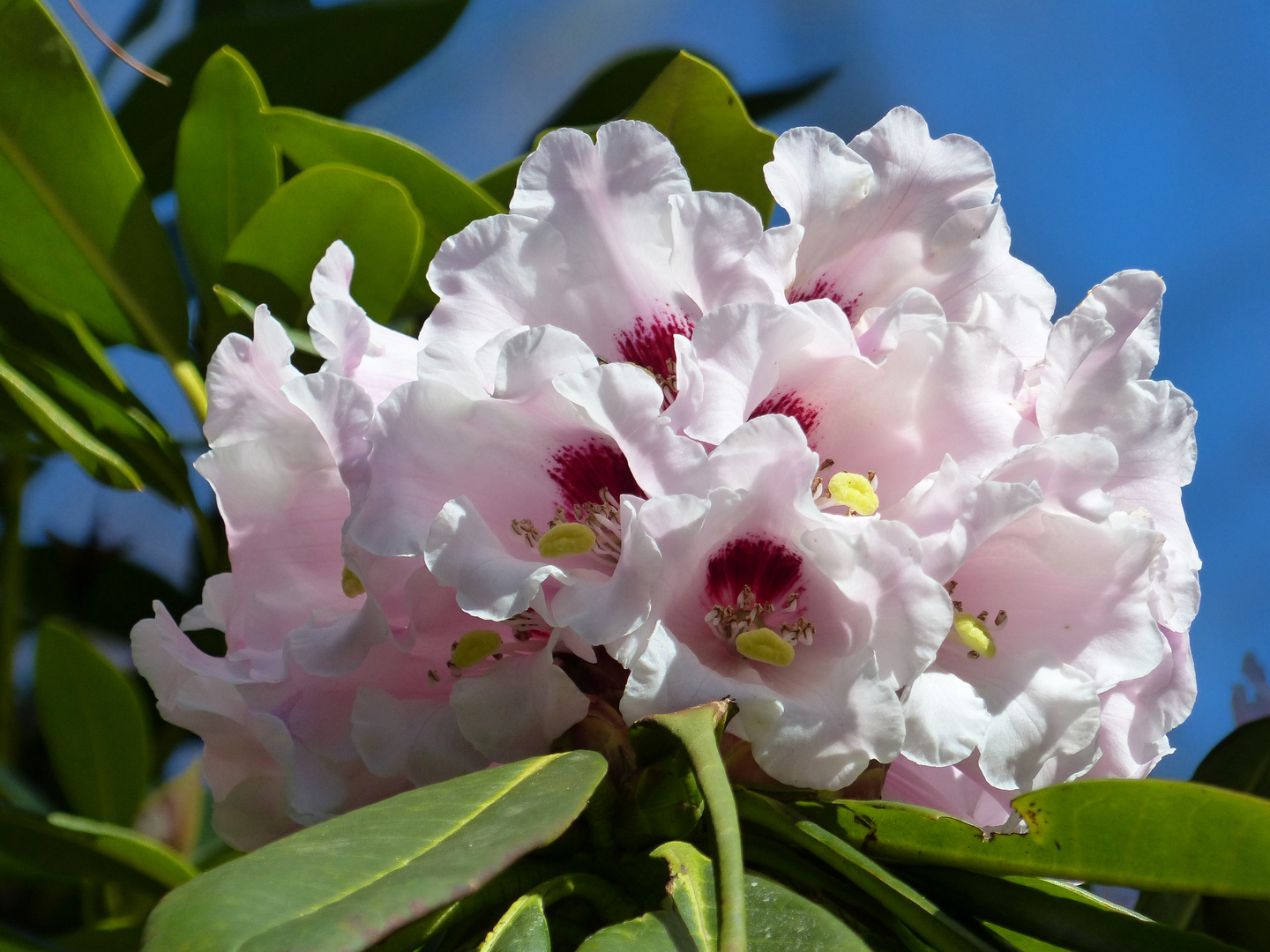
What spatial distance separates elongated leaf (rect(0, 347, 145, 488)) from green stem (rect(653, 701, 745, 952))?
463 millimetres

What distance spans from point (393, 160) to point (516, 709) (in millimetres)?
456

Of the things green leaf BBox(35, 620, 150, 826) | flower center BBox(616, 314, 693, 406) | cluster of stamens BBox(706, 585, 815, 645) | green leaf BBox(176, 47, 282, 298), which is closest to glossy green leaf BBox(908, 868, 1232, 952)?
cluster of stamens BBox(706, 585, 815, 645)

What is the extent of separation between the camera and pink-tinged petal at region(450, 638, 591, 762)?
17.4 inches

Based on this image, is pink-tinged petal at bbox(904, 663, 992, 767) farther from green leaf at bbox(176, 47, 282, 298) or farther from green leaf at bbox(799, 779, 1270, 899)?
green leaf at bbox(176, 47, 282, 298)

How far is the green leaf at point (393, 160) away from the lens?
0.75 metres

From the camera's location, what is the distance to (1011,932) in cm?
46

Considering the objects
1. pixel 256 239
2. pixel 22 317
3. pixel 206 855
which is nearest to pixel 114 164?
pixel 256 239

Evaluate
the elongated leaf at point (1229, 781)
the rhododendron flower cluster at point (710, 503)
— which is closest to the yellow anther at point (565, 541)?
the rhododendron flower cluster at point (710, 503)

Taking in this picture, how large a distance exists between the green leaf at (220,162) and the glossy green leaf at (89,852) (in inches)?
15.0

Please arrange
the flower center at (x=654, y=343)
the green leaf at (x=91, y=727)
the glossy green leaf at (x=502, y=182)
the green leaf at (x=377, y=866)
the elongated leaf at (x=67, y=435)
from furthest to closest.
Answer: the green leaf at (x=91, y=727) < the glossy green leaf at (x=502, y=182) < the elongated leaf at (x=67, y=435) < the flower center at (x=654, y=343) < the green leaf at (x=377, y=866)

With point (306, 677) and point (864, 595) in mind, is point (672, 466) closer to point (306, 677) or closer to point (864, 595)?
point (864, 595)

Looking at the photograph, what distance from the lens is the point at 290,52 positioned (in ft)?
3.54

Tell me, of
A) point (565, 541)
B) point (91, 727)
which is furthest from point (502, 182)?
point (91, 727)

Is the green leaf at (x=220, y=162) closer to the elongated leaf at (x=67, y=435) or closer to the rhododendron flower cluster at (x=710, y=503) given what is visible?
the elongated leaf at (x=67, y=435)
